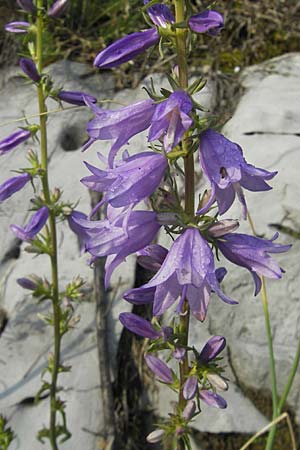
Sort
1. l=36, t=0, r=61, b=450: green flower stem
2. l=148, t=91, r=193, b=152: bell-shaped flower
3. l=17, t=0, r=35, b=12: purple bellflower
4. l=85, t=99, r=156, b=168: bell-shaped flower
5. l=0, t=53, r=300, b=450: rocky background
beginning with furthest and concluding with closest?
l=0, t=53, r=300, b=450: rocky background
l=36, t=0, r=61, b=450: green flower stem
l=17, t=0, r=35, b=12: purple bellflower
l=85, t=99, r=156, b=168: bell-shaped flower
l=148, t=91, r=193, b=152: bell-shaped flower

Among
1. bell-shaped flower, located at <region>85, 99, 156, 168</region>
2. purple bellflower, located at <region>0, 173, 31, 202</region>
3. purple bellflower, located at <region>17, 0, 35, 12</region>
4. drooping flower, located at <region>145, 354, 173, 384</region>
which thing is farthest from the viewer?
purple bellflower, located at <region>0, 173, 31, 202</region>

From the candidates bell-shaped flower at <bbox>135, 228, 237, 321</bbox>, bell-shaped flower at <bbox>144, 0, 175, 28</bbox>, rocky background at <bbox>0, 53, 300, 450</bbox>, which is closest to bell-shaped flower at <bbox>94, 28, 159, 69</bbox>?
bell-shaped flower at <bbox>144, 0, 175, 28</bbox>

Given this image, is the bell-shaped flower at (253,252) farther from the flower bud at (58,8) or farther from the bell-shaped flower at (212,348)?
the flower bud at (58,8)

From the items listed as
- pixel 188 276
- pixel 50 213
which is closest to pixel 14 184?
pixel 50 213

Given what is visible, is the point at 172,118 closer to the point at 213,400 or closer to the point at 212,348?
the point at 212,348

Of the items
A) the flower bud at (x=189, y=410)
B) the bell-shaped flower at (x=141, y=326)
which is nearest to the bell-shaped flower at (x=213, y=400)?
the flower bud at (x=189, y=410)

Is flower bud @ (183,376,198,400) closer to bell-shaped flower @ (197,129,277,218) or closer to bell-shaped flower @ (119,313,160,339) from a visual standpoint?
bell-shaped flower @ (119,313,160,339)
